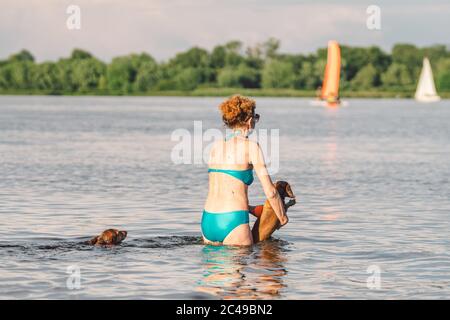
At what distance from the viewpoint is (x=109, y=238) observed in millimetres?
15117

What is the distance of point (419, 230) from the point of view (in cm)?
1823

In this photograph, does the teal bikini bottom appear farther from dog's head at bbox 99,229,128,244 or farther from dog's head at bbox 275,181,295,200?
dog's head at bbox 99,229,128,244

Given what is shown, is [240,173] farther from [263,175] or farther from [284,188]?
[284,188]

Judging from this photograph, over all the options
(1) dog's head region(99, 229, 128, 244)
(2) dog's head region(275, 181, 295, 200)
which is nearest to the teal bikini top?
(2) dog's head region(275, 181, 295, 200)

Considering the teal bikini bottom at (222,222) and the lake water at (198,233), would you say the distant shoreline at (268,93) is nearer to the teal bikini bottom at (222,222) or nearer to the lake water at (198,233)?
the lake water at (198,233)

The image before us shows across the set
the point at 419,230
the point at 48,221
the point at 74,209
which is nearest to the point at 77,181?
the point at 74,209

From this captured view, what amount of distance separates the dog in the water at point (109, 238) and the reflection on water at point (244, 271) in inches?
48.9

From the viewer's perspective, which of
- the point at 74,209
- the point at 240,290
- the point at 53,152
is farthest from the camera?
the point at 53,152

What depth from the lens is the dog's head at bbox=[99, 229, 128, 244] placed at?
49.6ft

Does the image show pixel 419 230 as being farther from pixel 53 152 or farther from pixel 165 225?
pixel 53 152

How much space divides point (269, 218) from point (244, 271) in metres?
1.42

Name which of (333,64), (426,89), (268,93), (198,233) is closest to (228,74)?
(268,93)

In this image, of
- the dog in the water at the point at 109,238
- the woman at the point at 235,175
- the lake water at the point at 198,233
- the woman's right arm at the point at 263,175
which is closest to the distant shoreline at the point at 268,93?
the lake water at the point at 198,233

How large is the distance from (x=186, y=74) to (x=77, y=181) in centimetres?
16055
